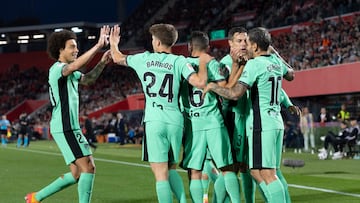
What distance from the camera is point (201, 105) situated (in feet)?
28.8

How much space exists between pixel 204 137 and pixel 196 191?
69 centimetres

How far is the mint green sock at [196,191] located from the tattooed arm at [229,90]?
1.33 meters

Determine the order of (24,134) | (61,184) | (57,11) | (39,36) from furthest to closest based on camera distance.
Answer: (57,11), (39,36), (24,134), (61,184)

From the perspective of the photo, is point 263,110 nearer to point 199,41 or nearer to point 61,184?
point 199,41

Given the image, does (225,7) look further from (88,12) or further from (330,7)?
(88,12)

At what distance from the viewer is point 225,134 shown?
Result: 28.6 ft

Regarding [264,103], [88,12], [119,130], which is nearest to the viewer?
[264,103]

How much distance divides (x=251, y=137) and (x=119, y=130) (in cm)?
3010

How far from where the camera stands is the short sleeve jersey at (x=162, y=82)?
8234 mm

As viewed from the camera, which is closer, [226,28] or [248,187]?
[248,187]

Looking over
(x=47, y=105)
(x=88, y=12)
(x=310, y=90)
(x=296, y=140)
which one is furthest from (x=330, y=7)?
(x=88, y=12)

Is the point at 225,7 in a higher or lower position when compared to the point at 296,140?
higher

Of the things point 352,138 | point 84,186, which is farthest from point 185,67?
point 352,138

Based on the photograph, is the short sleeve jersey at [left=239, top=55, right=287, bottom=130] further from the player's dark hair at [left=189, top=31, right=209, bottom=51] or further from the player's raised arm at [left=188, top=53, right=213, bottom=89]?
the player's dark hair at [left=189, top=31, right=209, bottom=51]
